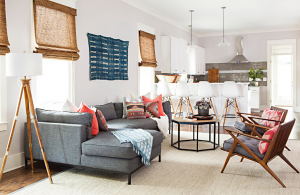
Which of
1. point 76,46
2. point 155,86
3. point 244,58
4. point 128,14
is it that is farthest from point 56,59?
point 244,58

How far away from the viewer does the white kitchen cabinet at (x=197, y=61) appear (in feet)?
31.0

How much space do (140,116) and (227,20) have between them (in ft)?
16.2

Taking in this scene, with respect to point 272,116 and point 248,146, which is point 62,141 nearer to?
point 248,146

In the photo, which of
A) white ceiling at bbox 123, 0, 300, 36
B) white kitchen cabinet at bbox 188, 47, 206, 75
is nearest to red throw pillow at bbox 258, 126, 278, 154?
white ceiling at bbox 123, 0, 300, 36

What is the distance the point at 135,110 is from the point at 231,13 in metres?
4.29

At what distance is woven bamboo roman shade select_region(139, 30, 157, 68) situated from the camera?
6549 millimetres

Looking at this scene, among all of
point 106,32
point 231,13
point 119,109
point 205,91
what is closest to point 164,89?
→ point 205,91

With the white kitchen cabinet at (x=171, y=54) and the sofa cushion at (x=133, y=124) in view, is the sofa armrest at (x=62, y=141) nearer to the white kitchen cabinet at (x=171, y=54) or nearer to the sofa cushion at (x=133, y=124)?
the sofa cushion at (x=133, y=124)

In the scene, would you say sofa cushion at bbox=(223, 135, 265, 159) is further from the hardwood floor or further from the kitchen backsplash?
the kitchen backsplash

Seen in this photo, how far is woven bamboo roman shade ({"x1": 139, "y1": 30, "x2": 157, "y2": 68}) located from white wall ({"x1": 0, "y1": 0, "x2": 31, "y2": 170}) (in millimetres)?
3176

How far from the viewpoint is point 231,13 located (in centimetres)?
740

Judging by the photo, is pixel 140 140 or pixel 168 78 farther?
pixel 168 78

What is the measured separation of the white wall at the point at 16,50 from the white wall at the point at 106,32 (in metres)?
1.03

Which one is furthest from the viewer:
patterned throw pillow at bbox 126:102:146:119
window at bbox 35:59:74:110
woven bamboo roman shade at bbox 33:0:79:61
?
patterned throw pillow at bbox 126:102:146:119
